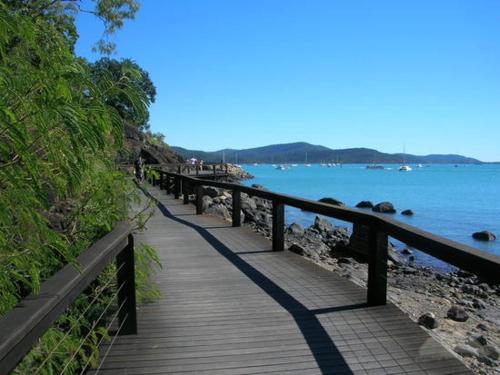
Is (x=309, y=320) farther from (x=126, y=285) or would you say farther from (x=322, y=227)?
(x=322, y=227)

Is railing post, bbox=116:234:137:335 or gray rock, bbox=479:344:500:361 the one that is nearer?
railing post, bbox=116:234:137:335

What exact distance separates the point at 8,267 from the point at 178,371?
1.57 m

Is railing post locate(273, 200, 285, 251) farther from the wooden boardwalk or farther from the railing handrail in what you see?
the railing handrail

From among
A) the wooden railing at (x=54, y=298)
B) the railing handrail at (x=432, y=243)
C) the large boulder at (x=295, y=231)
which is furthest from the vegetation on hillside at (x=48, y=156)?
the large boulder at (x=295, y=231)

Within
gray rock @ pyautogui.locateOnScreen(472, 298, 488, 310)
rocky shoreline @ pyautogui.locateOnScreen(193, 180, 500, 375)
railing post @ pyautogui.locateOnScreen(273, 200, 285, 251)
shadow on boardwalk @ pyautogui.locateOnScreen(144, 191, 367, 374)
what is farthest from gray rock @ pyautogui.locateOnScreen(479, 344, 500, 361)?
gray rock @ pyautogui.locateOnScreen(472, 298, 488, 310)

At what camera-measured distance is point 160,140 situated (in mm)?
6250

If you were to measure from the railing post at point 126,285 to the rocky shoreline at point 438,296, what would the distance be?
2.92 metres

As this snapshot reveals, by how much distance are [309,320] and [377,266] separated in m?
0.93

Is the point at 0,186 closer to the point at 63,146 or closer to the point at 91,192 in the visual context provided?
the point at 63,146

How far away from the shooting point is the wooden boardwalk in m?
3.69

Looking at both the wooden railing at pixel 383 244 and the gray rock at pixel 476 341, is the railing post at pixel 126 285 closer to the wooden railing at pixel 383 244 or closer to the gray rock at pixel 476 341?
the wooden railing at pixel 383 244

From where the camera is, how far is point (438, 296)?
11148 millimetres

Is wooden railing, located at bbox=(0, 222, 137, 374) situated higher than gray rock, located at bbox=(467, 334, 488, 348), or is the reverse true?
wooden railing, located at bbox=(0, 222, 137, 374)

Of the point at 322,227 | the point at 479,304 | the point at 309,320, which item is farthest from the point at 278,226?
the point at 322,227
